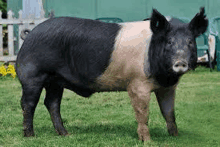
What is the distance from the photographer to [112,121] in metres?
4.66

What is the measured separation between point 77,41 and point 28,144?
1.25 m

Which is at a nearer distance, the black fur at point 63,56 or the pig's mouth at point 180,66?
the pig's mouth at point 180,66

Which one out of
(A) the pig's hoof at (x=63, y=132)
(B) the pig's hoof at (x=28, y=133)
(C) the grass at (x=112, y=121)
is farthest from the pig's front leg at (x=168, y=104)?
(B) the pig's hoof at (x=28, y=133)

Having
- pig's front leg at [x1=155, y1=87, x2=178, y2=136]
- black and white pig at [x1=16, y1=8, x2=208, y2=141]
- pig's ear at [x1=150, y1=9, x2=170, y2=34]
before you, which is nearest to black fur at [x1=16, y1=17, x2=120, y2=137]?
black and white pig at [x1=16, y1=8, x2=208, y2=141]

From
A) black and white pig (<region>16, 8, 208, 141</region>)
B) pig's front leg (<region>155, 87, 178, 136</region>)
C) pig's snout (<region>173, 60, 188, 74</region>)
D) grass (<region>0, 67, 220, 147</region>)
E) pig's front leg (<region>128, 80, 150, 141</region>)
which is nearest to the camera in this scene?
pig's snout (<region>173, 60, 188, 74</region>)

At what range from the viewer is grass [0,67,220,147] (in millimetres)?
3721

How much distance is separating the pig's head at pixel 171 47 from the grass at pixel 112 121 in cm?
77

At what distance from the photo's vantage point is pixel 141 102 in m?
3.57

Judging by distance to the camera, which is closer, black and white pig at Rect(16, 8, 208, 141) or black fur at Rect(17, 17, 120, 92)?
black and white pig at Rect(16, 8, 208, 141)

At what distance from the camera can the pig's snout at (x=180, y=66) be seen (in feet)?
10.6

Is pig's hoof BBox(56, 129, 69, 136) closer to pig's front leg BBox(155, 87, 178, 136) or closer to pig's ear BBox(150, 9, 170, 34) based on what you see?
pig's front leg BBox(155, 87, 178, 136)

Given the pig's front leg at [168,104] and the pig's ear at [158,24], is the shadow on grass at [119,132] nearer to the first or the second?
the pig's front leg at [168,104]

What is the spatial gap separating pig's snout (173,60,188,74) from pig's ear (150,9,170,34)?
41 cm

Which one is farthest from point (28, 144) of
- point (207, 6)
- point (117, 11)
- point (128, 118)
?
point (207, 6)
